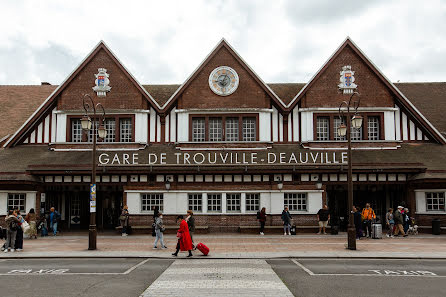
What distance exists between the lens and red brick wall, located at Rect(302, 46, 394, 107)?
27.5 m

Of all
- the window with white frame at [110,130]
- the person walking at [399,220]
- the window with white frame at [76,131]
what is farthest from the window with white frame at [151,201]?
the person walking at [399,220]

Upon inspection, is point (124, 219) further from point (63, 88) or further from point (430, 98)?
point (430, 98)

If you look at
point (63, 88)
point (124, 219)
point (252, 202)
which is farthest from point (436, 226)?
point (63, 88)

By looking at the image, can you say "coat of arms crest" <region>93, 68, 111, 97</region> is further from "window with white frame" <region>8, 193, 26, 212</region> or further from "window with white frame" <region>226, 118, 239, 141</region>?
"window with white frame" <region>226, 118, 239, 141</region>

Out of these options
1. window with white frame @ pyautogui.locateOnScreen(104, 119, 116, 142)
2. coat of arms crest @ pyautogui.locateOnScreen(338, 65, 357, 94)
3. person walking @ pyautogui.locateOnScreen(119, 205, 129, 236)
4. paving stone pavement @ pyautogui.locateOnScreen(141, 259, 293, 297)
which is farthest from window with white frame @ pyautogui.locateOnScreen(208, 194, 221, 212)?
paving stone pavement @ pyautogui.locateOnScreen(141, 259, 293, 297)

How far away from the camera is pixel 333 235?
77.6 ft

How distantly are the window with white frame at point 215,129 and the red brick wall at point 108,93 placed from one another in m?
4.32

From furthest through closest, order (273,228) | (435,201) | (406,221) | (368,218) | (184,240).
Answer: (435,201) → (273,228) → (406,221) → (368,218) → (184,240)

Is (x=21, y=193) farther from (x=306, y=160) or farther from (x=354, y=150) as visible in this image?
(x=354, y=150)

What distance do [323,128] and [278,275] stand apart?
1672 cm

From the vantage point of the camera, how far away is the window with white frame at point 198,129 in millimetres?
27562

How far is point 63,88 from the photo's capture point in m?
27.7

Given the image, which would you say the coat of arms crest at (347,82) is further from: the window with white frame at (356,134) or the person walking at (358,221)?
the person walking at (358,221)

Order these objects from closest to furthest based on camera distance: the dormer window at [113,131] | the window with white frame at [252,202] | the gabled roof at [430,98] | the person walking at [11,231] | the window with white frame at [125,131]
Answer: the person walking at [11,231] < the window with white frame at [252,202] < the dormer window at [113,131] < the window with white frame at [125,131] < the gabled roof at [430,98]
